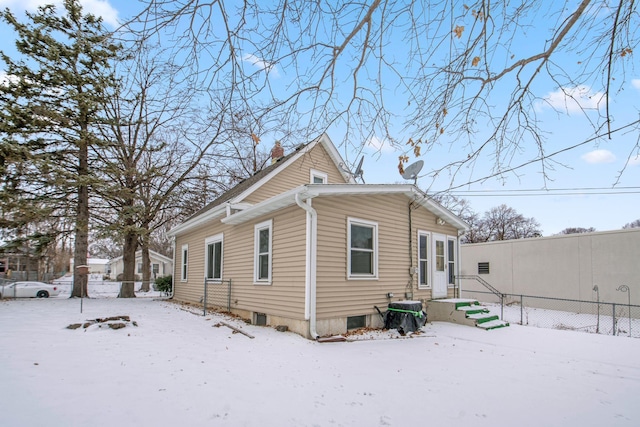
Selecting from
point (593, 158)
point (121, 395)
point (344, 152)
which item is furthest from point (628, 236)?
point (121, 395)

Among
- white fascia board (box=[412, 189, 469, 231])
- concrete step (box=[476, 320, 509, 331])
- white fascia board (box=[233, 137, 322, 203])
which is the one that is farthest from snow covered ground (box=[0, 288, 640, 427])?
white fascia board (box=[233, 137, 322, 203])

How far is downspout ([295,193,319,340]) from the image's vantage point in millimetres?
7438

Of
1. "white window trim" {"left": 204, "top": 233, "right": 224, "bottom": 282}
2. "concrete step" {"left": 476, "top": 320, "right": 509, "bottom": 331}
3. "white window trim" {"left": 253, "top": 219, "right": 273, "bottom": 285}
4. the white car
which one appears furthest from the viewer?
the white car

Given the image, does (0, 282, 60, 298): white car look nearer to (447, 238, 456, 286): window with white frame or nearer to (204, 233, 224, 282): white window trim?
(204, 233, 224, 282): white window trim

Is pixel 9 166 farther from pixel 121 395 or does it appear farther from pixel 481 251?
pixel 481 251

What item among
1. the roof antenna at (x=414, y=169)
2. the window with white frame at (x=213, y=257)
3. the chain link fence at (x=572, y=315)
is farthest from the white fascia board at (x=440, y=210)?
the window with white frame at (x=213, y=257)

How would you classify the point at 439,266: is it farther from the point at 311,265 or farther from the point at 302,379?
the point at 302,379

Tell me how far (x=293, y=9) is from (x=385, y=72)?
1.16 m

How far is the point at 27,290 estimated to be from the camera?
57.6ft

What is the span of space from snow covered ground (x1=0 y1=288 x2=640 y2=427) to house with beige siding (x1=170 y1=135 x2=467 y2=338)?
35.5 inches

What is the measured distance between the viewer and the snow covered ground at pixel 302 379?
12.2ft

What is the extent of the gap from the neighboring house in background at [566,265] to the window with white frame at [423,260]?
25.9 feet

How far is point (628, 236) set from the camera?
1316 centimetres

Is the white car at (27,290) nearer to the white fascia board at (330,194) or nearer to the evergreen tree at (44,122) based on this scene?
the evergreen tree at (44,122)
